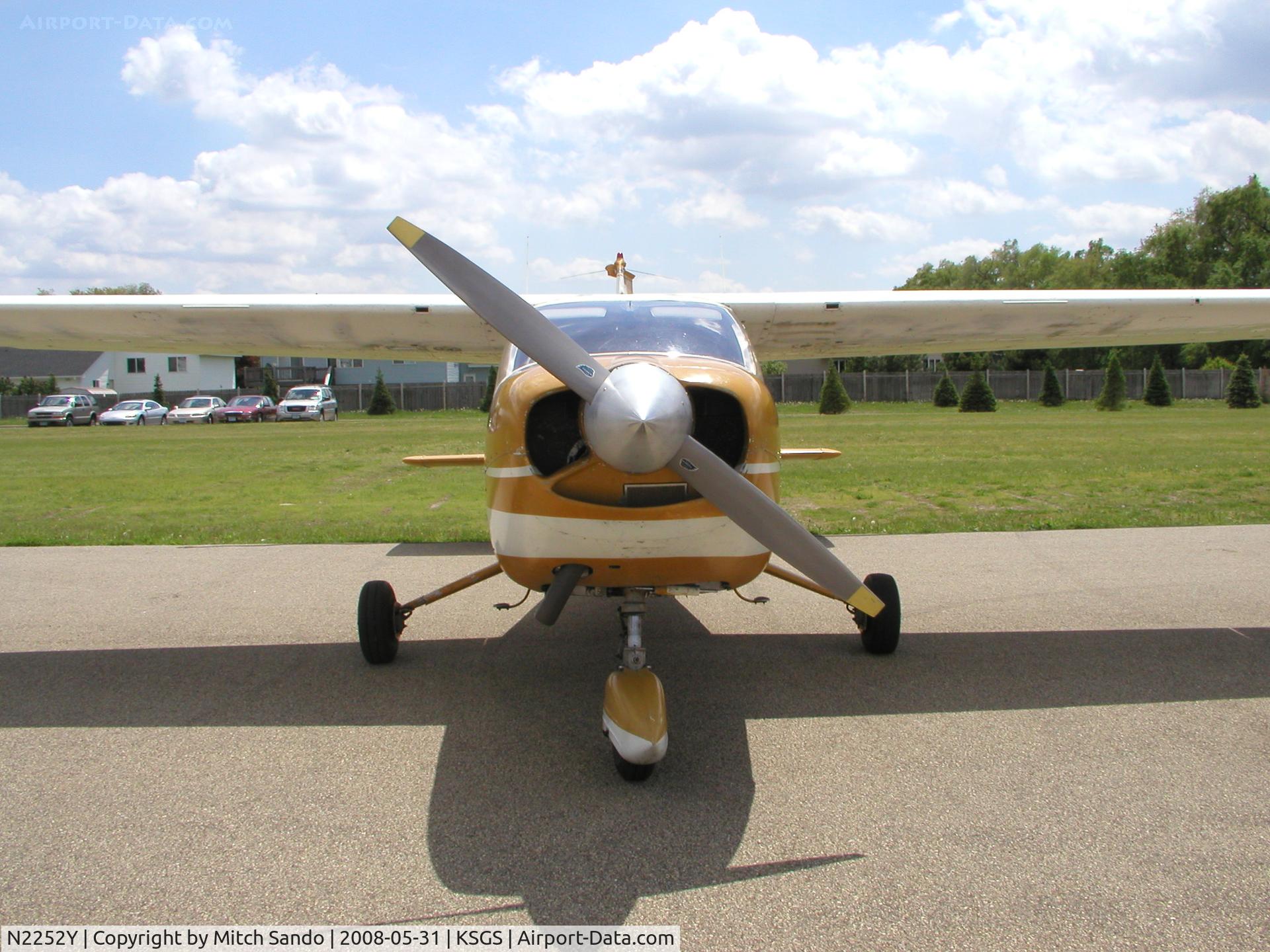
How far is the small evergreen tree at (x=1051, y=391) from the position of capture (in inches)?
1801

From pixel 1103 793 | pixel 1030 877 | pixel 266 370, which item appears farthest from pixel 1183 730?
pixel 266 370

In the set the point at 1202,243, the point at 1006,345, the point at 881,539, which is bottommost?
the point at 881,539

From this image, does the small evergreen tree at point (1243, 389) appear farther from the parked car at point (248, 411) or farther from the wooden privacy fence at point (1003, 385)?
the parked car at point (248, 411)

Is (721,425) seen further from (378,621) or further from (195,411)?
(195,411)

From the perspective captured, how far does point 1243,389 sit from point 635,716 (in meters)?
46.4

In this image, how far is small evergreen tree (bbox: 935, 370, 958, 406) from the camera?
150 feet

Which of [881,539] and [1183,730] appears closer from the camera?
[1183,730]

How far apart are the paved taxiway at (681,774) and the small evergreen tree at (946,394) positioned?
40.2m

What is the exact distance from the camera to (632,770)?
3779 millimetres

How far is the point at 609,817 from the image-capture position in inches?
139

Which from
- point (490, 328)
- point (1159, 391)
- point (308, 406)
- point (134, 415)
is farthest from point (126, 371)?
point (490, 328)

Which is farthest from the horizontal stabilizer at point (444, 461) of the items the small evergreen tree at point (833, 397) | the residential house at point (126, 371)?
the residential house at point (126, 371)

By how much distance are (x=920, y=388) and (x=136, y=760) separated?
49754mm

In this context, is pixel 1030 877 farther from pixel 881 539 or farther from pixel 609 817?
pixel 881 539
